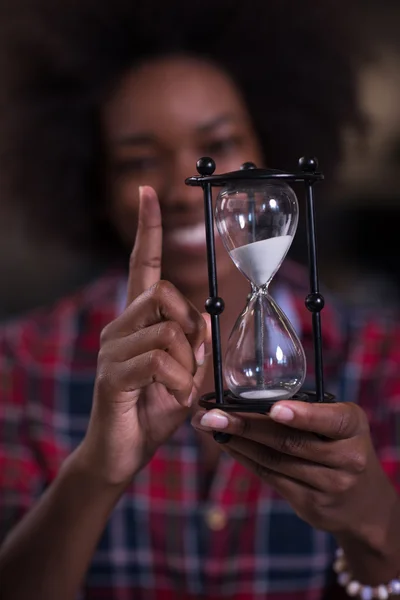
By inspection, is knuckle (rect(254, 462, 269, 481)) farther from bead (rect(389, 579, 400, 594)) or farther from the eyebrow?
the eyebrow

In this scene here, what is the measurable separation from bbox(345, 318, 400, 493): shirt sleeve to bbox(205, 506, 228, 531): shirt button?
26 centimetres

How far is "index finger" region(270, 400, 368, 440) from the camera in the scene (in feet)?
1.95

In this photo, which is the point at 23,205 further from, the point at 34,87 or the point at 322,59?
the point at 322,59

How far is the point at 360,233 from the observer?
6.27 feet

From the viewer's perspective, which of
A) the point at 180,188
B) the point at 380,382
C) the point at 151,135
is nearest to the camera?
the point at 180,188

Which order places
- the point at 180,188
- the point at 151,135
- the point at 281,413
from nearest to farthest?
the point at 281,413
the point at 180,188
the point at 151,135

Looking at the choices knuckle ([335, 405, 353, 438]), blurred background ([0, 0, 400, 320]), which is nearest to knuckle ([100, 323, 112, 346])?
knuckle ([335, 405, 353, 438])

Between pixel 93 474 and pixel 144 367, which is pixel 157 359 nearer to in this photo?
pixel 144 367

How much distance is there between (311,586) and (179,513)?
239 millimetres

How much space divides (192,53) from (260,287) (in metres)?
0.76

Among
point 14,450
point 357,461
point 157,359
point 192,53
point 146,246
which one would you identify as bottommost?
point 14,450

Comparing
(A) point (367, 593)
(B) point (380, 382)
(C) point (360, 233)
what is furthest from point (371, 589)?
(C) point (360, 233)

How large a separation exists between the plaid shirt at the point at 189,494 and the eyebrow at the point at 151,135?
34 cm

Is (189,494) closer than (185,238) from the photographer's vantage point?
Result: No
